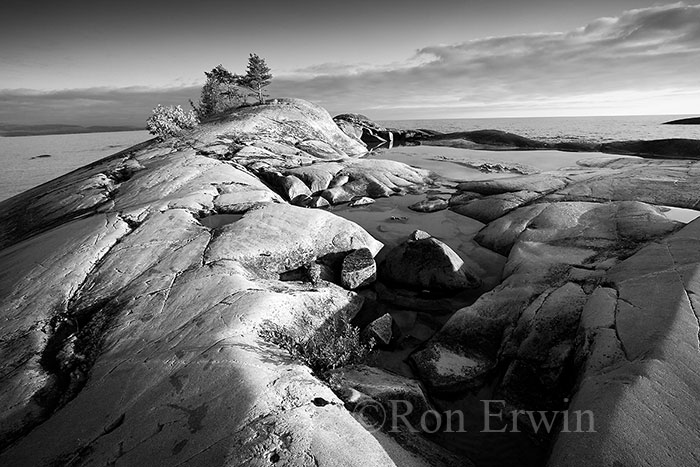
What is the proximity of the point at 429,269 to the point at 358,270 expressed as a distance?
2420 millimetres

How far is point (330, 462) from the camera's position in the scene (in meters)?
4.34

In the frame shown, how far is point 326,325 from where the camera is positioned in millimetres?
8664

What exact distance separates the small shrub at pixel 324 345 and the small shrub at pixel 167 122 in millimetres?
27031

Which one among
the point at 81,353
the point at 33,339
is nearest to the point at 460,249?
the point at 81,353

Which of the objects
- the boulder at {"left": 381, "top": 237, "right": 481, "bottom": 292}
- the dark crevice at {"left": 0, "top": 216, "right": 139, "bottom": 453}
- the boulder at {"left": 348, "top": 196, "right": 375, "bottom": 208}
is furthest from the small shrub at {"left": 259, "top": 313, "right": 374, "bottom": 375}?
the boulder at {"left": 348, "top": 196, "right": 375, "bottom": 208}

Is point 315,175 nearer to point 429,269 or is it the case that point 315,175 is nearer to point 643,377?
point 429,269

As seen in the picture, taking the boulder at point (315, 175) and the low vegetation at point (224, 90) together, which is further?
the low vegetation at point (224, 90)

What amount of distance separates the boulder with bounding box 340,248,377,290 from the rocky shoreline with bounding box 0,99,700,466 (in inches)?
2.2

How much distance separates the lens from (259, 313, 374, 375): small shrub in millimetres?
7004

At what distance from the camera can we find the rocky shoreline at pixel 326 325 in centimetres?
471

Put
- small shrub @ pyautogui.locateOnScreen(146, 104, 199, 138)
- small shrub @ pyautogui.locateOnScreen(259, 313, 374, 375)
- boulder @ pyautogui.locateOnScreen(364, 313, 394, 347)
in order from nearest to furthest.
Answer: small shrub @ pyautogui.locateOnScreen(259, 313, 374, 375) < boulder @ pyautogui.locateOnScreen(364, 313, 394, 347) < small shrub @ pyautogui.locateOnScreen(146, 104, 199, 138)

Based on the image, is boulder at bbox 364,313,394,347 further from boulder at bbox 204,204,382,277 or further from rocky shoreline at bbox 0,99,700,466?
boulder at bbox 204,204,382,277

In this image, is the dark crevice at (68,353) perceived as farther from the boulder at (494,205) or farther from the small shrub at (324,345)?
the boulder at (494,205)

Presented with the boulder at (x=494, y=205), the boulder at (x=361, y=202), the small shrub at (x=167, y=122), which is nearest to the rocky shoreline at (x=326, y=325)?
the boulder at (x=494, y=205)
